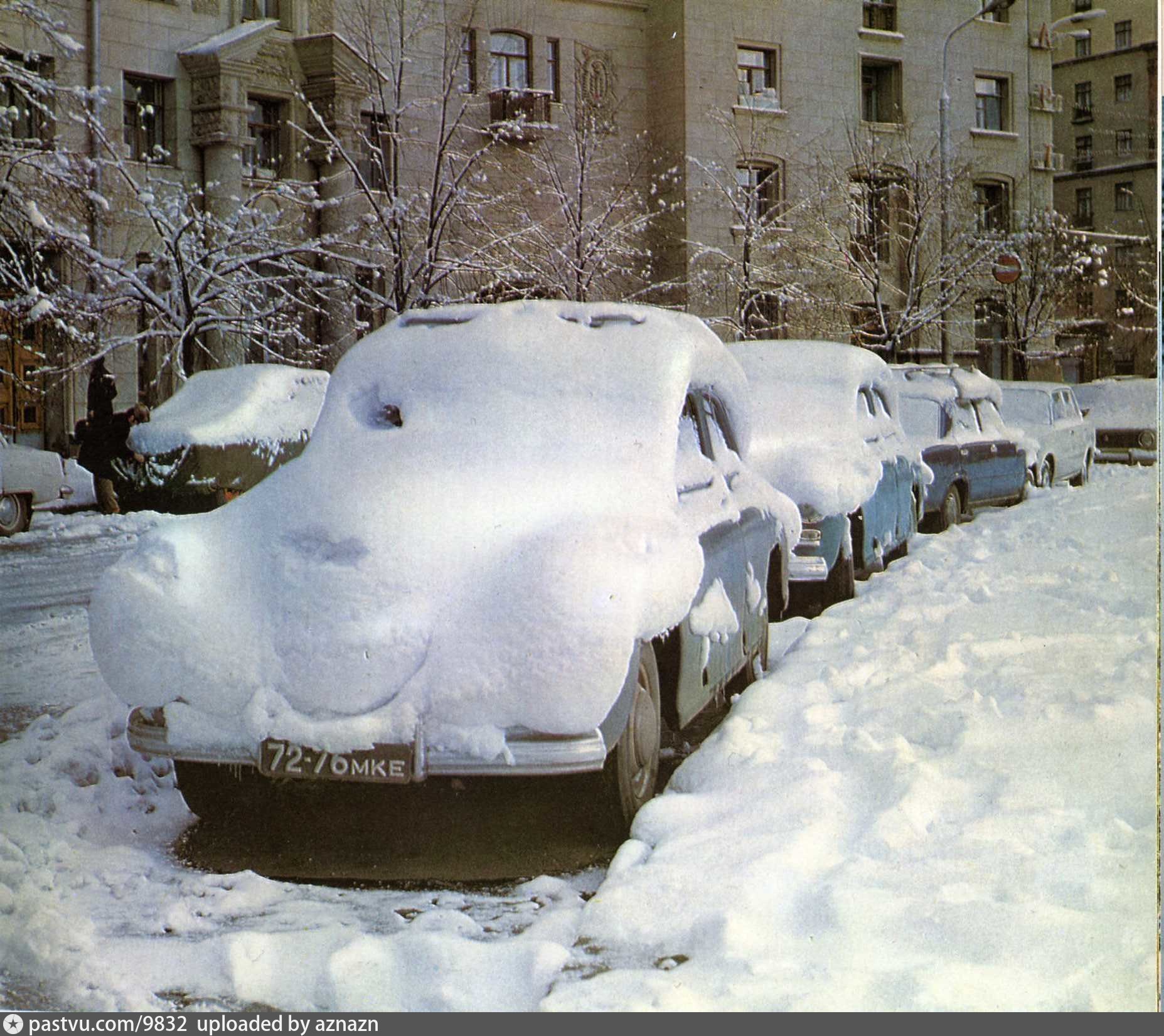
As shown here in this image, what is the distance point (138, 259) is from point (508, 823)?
9.28ft

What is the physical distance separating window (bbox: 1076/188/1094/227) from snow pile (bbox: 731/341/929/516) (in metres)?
1.21

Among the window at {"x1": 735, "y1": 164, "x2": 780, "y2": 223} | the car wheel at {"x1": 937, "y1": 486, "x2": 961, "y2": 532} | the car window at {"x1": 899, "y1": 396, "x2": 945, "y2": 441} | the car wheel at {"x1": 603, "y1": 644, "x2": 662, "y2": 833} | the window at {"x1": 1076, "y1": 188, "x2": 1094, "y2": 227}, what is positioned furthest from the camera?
the car wheel at {"x1": 937, "y1": 486, "x2": 961, "y2": 532}

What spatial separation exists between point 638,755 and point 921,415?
4.32m

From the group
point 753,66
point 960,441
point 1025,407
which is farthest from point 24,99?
point 960,441

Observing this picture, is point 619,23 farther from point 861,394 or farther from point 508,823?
point 508,823

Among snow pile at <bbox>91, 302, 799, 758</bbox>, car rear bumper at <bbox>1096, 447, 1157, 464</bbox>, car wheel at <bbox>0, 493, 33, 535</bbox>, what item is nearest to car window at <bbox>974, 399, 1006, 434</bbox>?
car rear bumper at <bbox>1096, 447, 1157, 464</bbox>

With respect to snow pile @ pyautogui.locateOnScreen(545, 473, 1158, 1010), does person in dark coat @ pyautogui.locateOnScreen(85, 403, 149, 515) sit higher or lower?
higher

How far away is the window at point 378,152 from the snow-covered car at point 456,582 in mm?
886

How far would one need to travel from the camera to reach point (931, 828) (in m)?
4.02

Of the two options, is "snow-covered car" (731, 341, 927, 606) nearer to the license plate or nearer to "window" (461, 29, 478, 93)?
"window" (461, 29, 478, 93)

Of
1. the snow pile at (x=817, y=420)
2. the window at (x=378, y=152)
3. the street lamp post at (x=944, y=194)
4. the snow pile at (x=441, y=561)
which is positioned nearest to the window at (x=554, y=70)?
the window at (x=378, y=152)

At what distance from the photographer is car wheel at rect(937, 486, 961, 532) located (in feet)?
30.5
